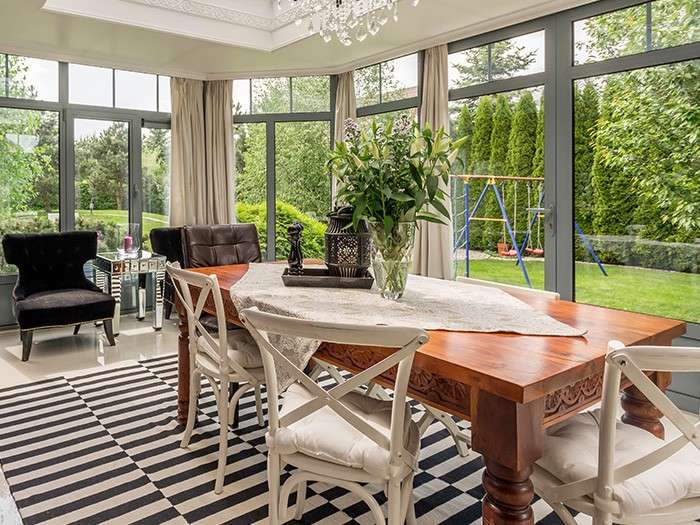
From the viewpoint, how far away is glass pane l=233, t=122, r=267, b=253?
621 cm

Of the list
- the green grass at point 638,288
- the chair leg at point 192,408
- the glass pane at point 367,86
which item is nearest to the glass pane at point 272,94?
the glass pane at point 367,86

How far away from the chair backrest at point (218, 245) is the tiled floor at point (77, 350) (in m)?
0.82

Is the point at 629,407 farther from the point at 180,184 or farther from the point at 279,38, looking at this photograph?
the point at 180,184

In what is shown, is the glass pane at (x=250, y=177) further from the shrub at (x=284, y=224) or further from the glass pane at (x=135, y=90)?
the glass pane at (x=135, y=90)

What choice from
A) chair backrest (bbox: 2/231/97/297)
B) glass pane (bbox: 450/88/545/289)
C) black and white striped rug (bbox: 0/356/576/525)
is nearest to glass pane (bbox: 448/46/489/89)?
glass pane (bbox: 450/88/545/289)

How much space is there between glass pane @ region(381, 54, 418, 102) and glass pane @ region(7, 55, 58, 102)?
125 inches

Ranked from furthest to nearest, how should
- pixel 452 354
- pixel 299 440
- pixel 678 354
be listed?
1. pixel 299 440
2. pixel 452 354
3. pixel 678 354

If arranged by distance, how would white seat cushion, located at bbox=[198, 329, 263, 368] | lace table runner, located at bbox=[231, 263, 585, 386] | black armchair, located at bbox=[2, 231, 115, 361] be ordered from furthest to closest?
1. black armchair, located at bbox=[2, 231, 115, 361]
2. white seat cushion, located at bbox=[198, 329, 263, 368]
3. lace table runner, located at bbox=[231, 263, 585, 386]

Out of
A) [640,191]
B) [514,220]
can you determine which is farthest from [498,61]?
[640,191]

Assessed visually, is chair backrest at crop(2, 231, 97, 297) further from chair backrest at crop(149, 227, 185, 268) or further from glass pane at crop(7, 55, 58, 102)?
glass pane at crop(7, 55, 58, 102)

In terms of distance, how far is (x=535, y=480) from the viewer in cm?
155

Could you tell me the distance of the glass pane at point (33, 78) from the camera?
203 inches

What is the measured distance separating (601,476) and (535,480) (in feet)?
0.77

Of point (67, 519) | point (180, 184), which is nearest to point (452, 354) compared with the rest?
point (67, 519)
